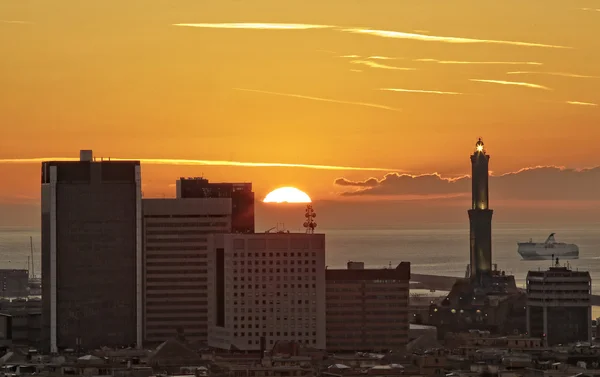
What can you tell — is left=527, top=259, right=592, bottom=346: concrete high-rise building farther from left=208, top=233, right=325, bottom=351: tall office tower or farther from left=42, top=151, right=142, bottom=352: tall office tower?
left=42, top=151, right=142, bottom=352: tall office tower

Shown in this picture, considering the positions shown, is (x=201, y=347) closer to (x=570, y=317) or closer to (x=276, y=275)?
(x=276, y=275)

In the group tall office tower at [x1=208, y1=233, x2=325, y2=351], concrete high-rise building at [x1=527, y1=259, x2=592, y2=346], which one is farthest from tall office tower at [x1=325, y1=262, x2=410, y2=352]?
concrete high-rise building at [x1=527, y1=259, x2=592, y2=346]

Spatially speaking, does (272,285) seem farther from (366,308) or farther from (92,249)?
(92,249)

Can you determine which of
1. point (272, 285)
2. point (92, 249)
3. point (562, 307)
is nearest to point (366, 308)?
point (272, 285)

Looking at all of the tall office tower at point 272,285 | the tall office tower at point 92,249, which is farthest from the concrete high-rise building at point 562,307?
the tall office tower at point 92,249

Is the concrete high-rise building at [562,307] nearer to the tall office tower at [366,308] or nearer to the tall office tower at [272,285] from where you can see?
the tall office tower at [366,308]

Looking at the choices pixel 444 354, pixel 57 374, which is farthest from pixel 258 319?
pixel 57 374
